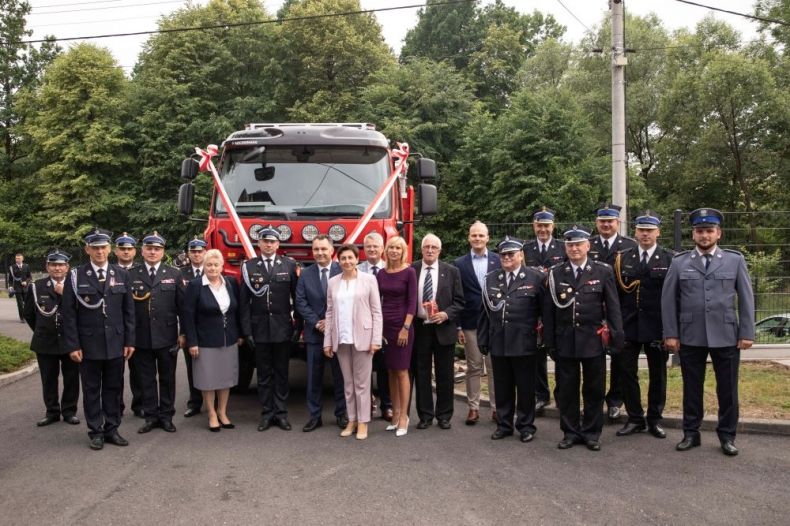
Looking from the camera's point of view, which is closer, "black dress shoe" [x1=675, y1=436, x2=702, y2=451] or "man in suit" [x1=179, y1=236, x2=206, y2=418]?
"black dress shoe" [x1=675, y1=436, x2=702, y2=451]

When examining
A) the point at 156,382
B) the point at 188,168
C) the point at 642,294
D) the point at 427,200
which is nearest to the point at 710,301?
the point at 642,294

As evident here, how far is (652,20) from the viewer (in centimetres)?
4294

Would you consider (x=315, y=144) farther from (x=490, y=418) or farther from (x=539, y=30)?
(x=539, y=30)

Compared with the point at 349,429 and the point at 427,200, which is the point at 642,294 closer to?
the point at 349,429

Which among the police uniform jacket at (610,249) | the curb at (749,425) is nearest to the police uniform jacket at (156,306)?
the police uniform jacket at (610,249)

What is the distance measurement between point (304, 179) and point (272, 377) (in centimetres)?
240

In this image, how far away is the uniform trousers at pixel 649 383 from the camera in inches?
273

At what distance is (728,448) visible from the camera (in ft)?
20.3

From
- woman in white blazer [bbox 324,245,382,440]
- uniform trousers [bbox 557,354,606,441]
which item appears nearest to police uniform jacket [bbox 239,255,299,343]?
woman in white blazer [bbox 324,245,382,440]

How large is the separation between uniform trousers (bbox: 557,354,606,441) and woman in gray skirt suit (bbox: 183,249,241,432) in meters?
3.17

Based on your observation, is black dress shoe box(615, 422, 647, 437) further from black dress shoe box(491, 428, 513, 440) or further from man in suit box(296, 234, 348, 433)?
man in suit box(296, 234, 348, 433)

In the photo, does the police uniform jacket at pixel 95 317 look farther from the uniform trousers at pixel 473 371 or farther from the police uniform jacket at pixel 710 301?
the police uniform jacket at pixel 710 301

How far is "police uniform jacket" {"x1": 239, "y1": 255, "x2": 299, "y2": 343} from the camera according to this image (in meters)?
7.43

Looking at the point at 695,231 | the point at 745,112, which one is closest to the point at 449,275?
the point at 695,231
